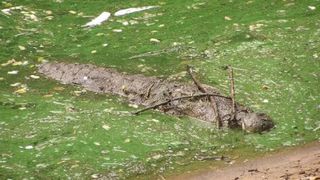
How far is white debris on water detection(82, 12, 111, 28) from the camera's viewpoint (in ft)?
35.2

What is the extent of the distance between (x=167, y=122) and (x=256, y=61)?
2210 millimetres

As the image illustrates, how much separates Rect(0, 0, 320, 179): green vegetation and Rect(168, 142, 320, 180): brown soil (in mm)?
215

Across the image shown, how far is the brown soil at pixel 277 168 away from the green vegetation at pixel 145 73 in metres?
0.21

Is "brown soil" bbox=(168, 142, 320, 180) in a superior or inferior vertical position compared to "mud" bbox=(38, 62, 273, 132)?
inferior

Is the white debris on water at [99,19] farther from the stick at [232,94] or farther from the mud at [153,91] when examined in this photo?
the stick at [232,94]

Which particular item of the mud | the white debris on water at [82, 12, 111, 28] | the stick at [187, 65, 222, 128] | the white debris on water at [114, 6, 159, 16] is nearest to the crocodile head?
the mud

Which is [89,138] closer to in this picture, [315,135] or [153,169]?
[153,169]

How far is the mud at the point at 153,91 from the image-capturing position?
7258 millimetres

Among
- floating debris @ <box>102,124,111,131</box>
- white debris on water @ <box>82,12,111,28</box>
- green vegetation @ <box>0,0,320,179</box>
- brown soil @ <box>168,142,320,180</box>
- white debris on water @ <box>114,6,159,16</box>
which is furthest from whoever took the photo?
white debris on water @ <box>114,6,159,16</box>

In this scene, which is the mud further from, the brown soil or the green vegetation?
the brown soil

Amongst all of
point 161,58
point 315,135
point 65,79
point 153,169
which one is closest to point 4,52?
point 65,79

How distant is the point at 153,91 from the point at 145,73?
1.96ft

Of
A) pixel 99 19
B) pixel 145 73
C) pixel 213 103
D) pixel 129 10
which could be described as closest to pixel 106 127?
pixel 213 103

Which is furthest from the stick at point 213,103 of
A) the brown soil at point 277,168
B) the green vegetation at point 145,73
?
the brown soil at point 277,168
